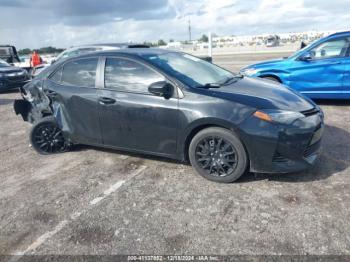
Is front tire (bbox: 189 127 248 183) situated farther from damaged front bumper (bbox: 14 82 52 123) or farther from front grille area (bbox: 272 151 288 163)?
damaged front bumper (bbox: 14 82 52 123)

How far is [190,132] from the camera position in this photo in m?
3.84

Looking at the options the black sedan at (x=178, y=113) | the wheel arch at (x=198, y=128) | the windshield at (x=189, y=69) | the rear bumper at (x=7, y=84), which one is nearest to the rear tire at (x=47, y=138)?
the black sedan at (x=178, y=113)

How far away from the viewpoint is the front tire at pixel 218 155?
3623mm

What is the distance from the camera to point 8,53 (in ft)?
57.1

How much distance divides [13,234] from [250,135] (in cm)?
263

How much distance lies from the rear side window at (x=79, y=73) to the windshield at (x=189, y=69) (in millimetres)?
803

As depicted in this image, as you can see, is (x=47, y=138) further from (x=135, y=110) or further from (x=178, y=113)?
(x=178, y=113)

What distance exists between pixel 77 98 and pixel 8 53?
50.9ft

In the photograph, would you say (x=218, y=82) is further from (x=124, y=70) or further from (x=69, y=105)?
(x=69, y=105)

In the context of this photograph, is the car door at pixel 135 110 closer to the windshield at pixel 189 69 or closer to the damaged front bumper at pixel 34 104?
the windshield at pixel 189 69

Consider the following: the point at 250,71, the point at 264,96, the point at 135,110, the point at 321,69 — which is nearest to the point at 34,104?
the point at 135,110

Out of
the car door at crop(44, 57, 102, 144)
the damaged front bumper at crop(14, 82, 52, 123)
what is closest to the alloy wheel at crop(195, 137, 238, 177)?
the car door at crop(44, 57, 102, 144)

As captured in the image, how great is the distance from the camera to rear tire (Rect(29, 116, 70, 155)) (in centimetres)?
503

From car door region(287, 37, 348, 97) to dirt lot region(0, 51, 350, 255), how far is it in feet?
8.19
